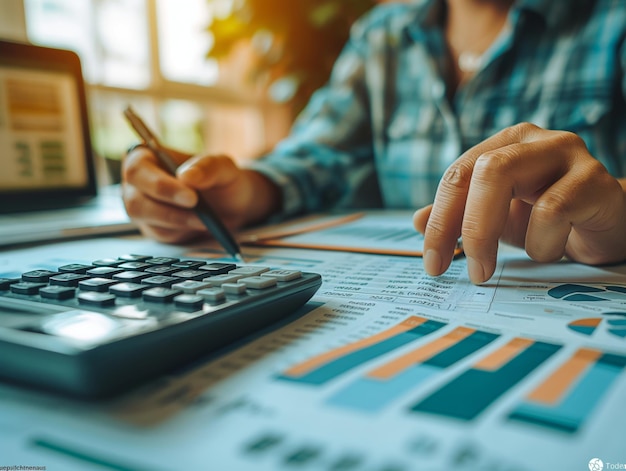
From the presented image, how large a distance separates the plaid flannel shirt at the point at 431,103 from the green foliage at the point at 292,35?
0.73 meters

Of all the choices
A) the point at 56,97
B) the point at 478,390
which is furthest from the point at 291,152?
the point at 478,390

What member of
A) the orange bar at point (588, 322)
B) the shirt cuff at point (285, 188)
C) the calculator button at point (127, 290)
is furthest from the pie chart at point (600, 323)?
the shirt cuff at point (285, 188)

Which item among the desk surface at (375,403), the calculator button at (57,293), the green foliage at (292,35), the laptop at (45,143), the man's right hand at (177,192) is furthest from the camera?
the green foliage at (292,35)

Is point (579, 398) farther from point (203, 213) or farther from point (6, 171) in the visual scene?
point (6, 171)

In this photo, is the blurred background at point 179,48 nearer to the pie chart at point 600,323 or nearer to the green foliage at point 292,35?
the green foliage at point 292,35

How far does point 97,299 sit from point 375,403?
0.44 feet

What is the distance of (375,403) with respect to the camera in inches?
6.2

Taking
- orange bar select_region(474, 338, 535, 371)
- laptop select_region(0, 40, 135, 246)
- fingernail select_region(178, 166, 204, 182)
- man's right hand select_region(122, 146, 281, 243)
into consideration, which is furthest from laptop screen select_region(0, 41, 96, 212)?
orange bar select_region(474, 338, 535, 371)

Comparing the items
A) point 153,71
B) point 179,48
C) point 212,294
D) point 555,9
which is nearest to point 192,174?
point 212,294

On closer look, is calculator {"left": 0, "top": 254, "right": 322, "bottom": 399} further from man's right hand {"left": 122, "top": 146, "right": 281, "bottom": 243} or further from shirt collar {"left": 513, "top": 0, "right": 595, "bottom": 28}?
shirt collar {"left": 513, "top": 0, "right": 595, "bottom": 28}

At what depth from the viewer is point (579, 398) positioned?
0.16 m

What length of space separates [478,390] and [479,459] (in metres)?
0.04

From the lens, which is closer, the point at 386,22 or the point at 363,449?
the point at 363,449

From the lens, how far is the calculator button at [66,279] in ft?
0.84
